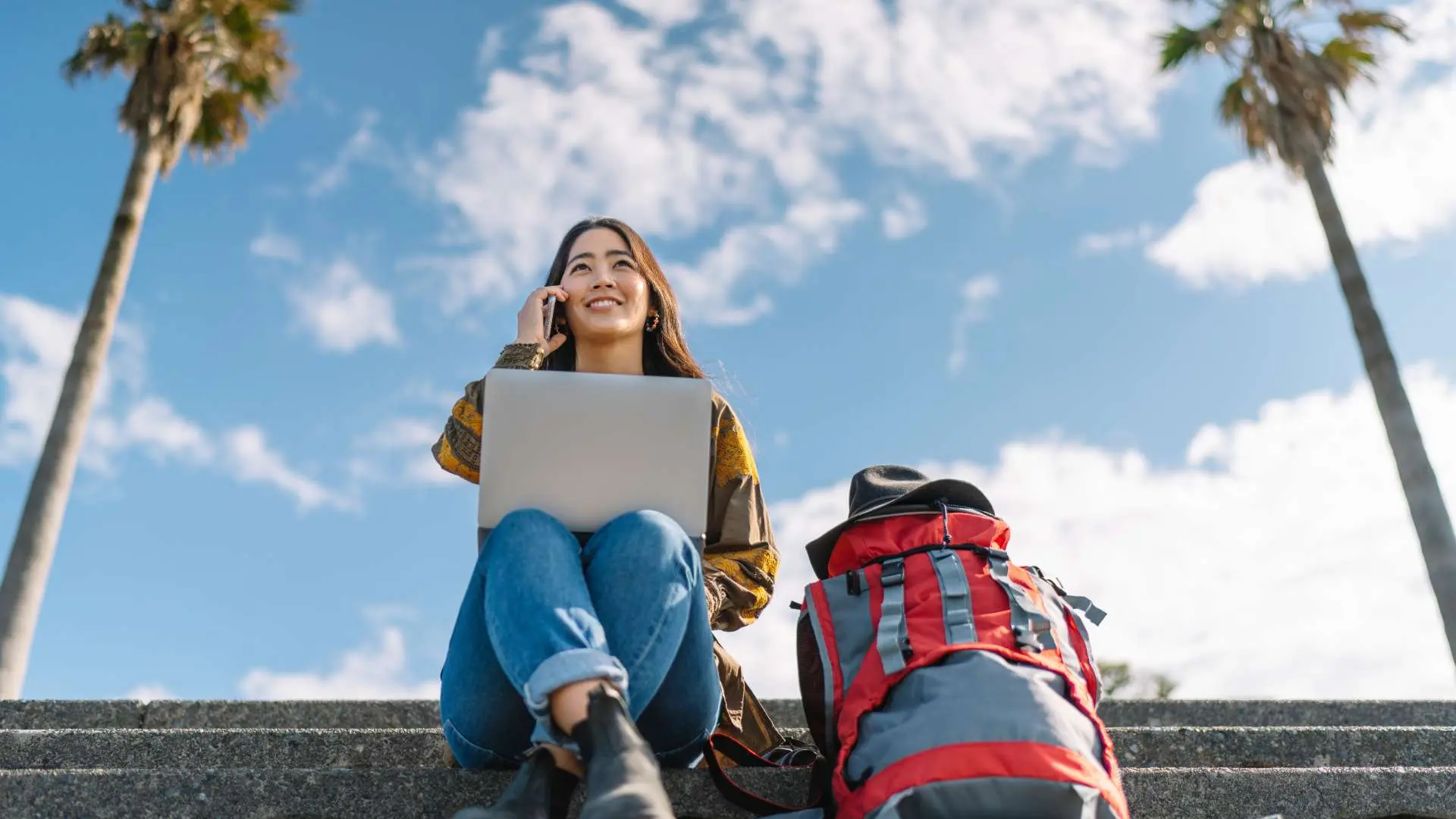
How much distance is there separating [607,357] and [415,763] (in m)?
1.17

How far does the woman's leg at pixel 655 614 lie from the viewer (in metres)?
1.99

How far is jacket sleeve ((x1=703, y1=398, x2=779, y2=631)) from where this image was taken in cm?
249

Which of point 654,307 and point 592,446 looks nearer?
point 592,446

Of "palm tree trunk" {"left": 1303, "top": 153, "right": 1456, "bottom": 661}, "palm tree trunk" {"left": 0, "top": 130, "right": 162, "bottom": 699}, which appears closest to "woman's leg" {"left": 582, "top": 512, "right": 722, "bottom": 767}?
"palm tree trunk" {"left": 0, "top": 130, "right": 162, "bottom": 699}

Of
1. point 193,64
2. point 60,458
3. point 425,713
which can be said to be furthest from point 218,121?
point 425,713

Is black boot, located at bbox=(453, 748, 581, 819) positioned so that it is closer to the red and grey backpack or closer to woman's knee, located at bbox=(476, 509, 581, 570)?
woman's knee, located at bbox=(476, 509, 581, 570)

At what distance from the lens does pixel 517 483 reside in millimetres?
2117

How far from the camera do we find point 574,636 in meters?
1.81

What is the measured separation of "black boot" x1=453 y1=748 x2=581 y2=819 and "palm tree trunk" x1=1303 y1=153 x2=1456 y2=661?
6898mm

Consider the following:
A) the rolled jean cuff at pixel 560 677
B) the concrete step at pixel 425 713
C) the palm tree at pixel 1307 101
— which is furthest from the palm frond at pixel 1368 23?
the rolled jean cuff at pixel 560 677

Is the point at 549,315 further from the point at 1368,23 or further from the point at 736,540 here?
the point at 1368,23

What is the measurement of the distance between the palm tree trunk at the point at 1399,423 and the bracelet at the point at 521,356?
258 inches

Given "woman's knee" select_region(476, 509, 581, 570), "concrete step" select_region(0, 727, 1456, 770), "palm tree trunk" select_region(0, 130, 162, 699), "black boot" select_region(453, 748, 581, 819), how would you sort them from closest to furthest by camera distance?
1. "black boot" select_region(453, 748, 581, 819)
2. "woman's knee" select_region(476, 509, 581, 570)
3. "concrete step" select_region(0, 727, 1456, 770)
4. "palm tree trunk" select_region(0, 130, 162, 699)

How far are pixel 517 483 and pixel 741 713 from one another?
0.93 meters
